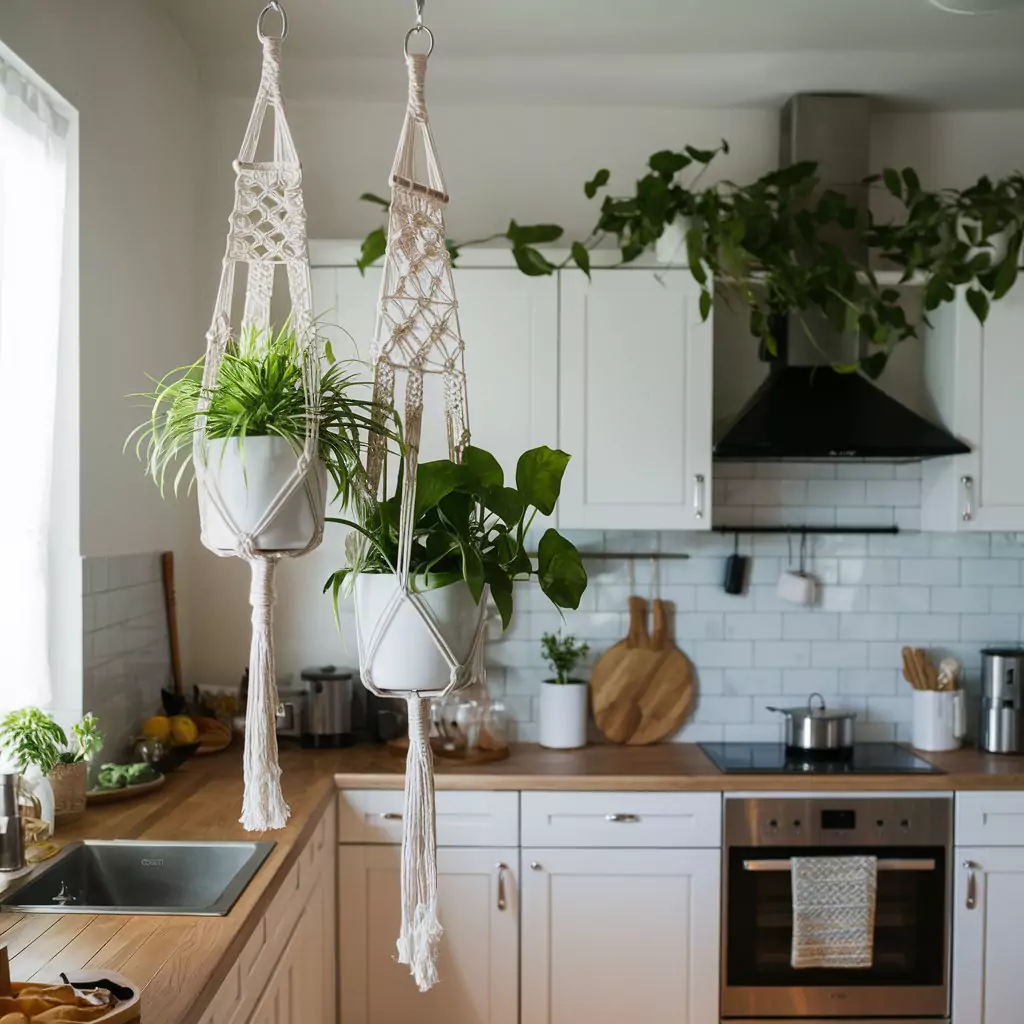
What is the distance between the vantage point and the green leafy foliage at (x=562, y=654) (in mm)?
3406

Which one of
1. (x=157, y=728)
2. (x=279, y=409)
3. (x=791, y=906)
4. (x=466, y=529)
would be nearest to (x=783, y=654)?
(x=791, y=906)

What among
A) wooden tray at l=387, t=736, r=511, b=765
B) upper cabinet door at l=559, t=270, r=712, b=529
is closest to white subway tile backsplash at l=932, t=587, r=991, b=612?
upper cabinet door at l=559, t=270, r=712, b=529

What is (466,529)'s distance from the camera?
1122 millimetres

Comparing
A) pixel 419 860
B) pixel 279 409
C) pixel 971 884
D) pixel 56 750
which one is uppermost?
pixel 279 409

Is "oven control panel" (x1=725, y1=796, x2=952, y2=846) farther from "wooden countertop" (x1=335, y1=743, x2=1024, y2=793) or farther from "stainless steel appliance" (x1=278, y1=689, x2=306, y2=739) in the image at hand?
"stainless steel appliance" (x1=278, y1=689, x2=306, y2=739)

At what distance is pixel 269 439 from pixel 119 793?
185 cm

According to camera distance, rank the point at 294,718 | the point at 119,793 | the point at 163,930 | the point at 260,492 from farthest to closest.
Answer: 1. the point at 294,718
2. the point at 119,793
3. the point at 163,930
4. the point at 260,492

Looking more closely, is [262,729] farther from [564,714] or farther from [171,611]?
[564,714]

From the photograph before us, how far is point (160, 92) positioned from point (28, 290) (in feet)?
3.14

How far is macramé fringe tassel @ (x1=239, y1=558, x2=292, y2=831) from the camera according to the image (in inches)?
42.5

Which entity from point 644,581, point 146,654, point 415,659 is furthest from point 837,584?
point 415,659

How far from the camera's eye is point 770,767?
3119 millimetres

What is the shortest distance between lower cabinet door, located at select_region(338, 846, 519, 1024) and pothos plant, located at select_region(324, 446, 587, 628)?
6.55 feet

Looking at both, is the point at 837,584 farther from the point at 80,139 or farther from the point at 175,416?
→ the point at 175,416
